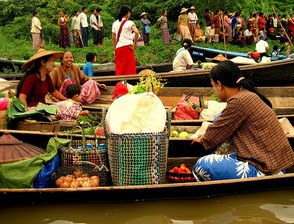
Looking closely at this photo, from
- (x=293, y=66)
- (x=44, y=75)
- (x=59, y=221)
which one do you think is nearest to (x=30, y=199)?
(x=59, y=221)

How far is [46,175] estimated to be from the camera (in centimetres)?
500

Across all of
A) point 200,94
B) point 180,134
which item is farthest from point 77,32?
point 180,134

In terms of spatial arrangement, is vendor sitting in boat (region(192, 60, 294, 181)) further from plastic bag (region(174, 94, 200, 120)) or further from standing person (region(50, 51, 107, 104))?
standing person (region(50, 51, 107, 104))

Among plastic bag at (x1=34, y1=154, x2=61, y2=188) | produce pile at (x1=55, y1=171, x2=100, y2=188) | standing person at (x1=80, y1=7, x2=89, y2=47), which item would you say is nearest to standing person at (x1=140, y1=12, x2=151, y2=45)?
standing person at (x1=80, y1=7, x2=89, y2=47)

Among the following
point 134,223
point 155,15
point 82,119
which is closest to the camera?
point 134,223

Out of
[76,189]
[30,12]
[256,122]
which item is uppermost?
[30,12]

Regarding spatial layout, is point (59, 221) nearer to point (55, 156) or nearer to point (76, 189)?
point (76, 189)

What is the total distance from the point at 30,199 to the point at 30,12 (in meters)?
19.3

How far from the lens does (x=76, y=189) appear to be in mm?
4664

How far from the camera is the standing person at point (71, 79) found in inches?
306

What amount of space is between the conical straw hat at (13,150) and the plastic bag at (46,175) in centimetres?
15

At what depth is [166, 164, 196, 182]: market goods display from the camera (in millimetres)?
5137

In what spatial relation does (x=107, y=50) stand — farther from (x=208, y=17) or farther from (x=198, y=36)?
(x=208, y=17)

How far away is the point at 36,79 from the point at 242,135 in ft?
8.94
